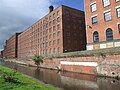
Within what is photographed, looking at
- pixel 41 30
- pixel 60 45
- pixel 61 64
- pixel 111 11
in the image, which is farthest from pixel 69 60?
pixel 41 30

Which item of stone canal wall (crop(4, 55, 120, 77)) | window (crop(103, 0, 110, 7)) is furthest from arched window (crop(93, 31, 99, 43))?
stone canal wall (crop(4, 55, 120, 77))

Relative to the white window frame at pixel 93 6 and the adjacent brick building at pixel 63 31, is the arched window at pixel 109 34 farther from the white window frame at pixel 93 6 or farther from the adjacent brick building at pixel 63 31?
the adjacent brick building at pixel 63 31

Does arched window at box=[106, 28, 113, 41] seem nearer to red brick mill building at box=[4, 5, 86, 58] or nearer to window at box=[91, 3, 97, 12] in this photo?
window at box=[91, 3, 97, 12]

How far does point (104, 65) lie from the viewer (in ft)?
75.1

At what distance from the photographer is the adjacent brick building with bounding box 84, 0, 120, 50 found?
95.6 ft

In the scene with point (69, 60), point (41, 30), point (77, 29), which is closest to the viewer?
point (69, 60)

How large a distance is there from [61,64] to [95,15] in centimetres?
1313

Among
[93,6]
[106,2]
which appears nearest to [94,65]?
[106,2]

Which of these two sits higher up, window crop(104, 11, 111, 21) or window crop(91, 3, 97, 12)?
window crop(91, 3, 97, 12)

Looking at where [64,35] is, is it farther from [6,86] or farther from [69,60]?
[6,86]

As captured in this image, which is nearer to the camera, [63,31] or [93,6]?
[93,6]

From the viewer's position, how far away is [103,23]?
3158cm

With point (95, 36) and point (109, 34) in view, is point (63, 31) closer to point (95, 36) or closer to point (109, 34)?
point (95, 36)

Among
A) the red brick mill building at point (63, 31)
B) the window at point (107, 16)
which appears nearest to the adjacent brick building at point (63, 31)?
the red brick mill building at point (63, 31)
